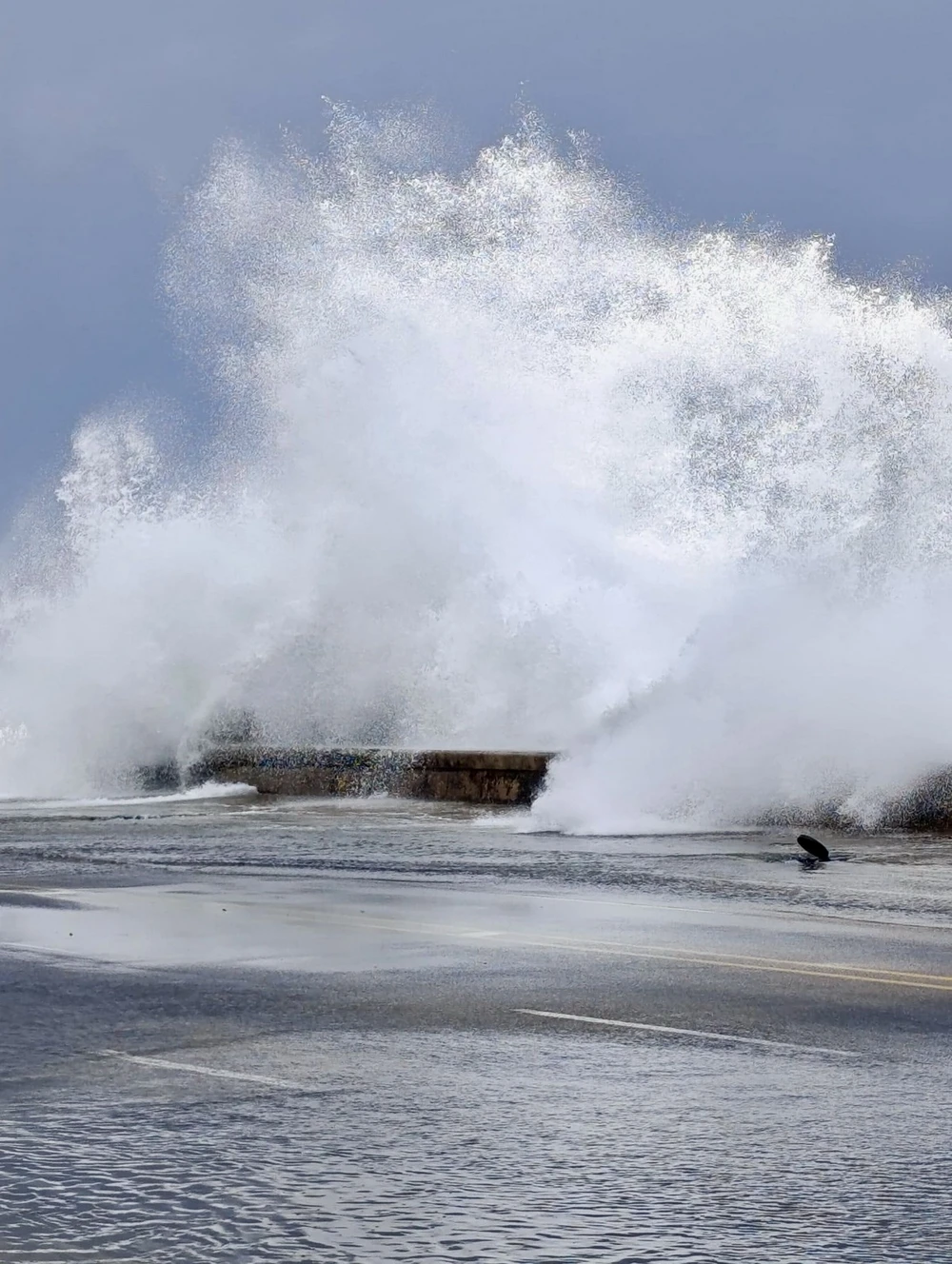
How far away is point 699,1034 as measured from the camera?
27.7ft

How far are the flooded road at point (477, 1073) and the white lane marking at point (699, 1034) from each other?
2cm

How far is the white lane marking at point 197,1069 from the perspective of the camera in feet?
24.2

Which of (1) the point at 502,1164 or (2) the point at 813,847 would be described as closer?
(1) the point at 502,1164

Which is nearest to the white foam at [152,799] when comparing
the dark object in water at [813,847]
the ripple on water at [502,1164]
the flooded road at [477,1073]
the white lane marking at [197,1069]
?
the dark object in water at [813,847]

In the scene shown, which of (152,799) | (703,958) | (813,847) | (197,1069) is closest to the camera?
(197,1069)

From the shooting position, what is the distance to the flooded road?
537cm

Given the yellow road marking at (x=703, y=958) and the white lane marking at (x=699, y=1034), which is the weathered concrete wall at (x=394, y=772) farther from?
the white lane marking at (x=699, y=1034)

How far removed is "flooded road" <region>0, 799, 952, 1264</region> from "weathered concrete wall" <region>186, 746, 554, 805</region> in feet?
35.5

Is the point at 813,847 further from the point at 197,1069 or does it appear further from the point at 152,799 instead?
the point at 152,799

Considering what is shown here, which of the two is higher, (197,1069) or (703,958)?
(703,958)

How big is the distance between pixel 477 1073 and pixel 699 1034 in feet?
4.10

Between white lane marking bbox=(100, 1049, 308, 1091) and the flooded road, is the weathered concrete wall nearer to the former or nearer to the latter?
the flooded road

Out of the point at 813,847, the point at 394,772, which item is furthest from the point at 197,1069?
the point at 394,772

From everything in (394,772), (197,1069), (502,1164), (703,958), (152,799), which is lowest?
(502,1164)
